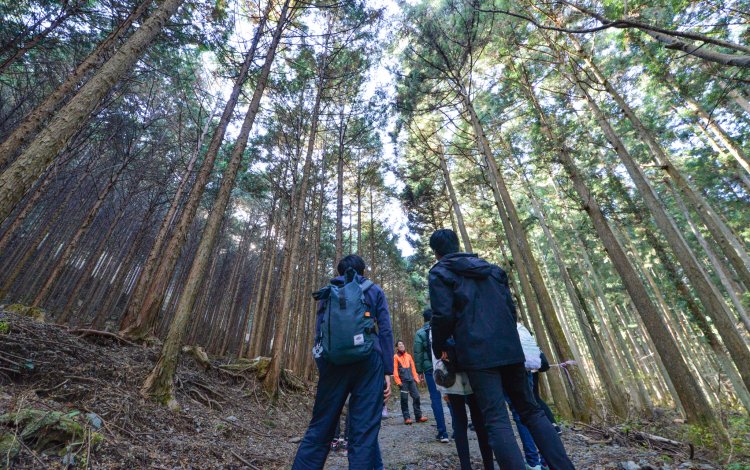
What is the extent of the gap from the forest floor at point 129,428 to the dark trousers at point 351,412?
1.53 metres

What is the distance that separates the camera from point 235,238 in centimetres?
3538

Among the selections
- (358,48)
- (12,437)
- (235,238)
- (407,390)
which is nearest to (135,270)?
(235,238)

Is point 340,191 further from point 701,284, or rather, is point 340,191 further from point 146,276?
point 701,284

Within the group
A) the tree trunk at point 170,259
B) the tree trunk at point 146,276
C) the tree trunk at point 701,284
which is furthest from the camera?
→ the tree trunk at point 146,276

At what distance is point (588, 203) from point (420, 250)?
1339 cm

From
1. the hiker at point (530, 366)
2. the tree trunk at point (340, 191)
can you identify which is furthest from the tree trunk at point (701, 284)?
the tree trunk at point (340, 191)

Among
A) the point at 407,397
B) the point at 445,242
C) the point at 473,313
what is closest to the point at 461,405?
the point at 473,313

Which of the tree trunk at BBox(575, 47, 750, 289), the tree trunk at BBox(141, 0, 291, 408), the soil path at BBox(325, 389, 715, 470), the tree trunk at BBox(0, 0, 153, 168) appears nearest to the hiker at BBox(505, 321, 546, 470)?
the soil path at BBox(325, 389, 715, 470)

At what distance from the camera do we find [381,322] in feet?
9.36

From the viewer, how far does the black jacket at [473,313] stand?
2.26m

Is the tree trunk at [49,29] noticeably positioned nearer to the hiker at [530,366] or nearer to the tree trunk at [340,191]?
the tree trunk at [340,191]

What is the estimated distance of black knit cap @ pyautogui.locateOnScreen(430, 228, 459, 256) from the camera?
9.37 ft

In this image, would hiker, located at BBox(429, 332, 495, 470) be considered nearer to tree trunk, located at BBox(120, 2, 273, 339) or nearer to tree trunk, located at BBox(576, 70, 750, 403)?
tree trunk, located at BBox(576, 70, 750, 403)

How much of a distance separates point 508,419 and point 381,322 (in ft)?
4.14
